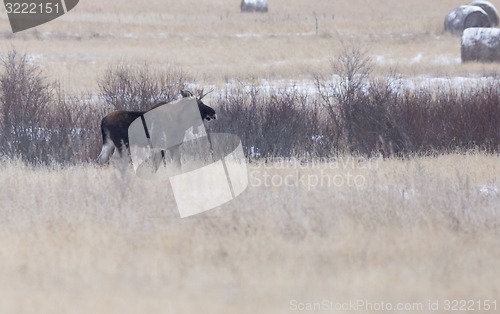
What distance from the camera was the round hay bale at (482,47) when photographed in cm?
2861

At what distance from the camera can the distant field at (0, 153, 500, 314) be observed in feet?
22.7

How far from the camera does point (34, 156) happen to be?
1614 cm

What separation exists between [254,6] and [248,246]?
40.9 m

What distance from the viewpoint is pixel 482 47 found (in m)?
28.7

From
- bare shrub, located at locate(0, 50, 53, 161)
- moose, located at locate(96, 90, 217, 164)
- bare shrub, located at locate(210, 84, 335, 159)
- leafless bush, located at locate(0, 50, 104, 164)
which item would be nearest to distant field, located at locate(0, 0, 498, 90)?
bare shrub, located at locate(0, 50, 53, 161)

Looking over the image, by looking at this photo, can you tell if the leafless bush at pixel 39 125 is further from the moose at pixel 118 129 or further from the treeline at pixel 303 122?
the moose at pixel 118 129

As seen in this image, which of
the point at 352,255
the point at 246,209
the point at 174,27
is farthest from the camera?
the point at 174,27

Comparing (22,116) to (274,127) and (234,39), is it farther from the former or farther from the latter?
(234,39)

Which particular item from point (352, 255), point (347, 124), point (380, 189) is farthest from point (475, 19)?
point (352, 255)

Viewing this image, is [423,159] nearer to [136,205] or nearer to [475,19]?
[136,205]

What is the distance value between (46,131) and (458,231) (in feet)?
32.4

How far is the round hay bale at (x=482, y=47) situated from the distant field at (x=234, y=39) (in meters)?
0.53

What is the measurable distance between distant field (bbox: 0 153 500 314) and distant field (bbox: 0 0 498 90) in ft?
49.7

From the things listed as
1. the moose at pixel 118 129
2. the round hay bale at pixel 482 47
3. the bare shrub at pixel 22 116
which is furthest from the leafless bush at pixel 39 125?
the round hay bale at pixel 482 47
